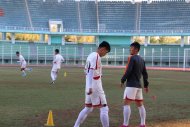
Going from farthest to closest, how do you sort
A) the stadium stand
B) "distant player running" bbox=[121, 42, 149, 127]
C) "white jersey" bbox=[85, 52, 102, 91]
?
the stadium stand
"distant player running" bbox=[121, 42, 149, 127]
"white jersey" bbox=[85, 52, 102, 91]

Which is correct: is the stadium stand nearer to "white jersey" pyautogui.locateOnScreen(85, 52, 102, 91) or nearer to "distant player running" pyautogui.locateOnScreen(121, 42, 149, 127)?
"distant player running" pyautogui.locateOnScreen(121, 42, 149, 127)

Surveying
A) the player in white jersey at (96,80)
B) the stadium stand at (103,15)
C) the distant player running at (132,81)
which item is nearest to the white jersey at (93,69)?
the player in white jersey at (96,80)

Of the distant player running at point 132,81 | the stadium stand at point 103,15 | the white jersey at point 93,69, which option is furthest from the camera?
the stadium stand at point 103,15

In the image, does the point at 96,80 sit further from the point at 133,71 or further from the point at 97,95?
the point at 133,71

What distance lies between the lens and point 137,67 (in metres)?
10.4

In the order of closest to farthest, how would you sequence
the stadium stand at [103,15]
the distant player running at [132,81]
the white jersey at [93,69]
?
the white jersey at [93,69] → the distant player running at [132,81] → the stadium stand at [103,15]

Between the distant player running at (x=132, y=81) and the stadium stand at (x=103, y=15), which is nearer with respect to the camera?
the distant player running at (x=132, y=81)

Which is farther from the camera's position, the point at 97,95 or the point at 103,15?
the point at 103,15

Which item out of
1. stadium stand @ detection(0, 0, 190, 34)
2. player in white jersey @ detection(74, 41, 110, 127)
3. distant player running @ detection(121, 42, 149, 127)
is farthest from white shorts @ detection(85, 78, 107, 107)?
stadium stand @ detection(0, 0, 190, 34)

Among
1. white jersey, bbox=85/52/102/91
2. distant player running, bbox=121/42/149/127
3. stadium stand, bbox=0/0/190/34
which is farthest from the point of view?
stadium stand, bbox=0/0/190/34

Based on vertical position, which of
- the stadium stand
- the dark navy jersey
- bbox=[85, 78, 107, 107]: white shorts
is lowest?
bbox=[85, 78, 107, 107]: white shorts

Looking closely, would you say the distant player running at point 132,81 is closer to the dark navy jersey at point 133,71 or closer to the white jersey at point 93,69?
the dark navy jersey at point 133,71

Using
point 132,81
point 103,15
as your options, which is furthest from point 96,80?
point 103,15

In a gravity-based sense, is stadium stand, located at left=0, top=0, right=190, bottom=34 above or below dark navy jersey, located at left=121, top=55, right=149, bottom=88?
above
